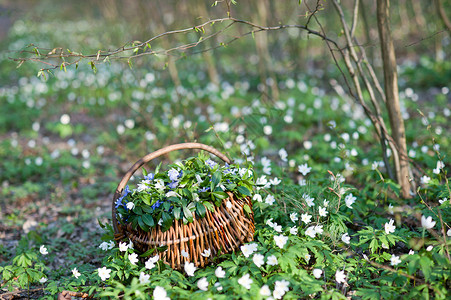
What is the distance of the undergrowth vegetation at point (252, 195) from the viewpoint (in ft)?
6.88

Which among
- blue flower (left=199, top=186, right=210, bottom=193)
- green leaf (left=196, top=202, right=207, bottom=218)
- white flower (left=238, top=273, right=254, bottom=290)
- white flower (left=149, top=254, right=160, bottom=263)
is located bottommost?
white flower (left=238, top=273, right=254, bottom=290)

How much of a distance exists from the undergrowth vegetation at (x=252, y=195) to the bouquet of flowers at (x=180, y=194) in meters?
0.23

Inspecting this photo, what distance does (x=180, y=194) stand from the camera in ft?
7.53

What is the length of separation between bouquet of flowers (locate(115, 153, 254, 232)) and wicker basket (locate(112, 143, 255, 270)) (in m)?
0.05

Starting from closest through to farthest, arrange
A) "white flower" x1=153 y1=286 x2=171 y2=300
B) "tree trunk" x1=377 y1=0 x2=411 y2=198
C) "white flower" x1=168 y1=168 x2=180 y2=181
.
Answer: "white flower" x1=153 y1=286 x2=171 y2=300 → "white flower" x1=168 y1=168 x2=180 y2=181 → "tree trunk" x1=377 y1=0 x2=411 y2=198

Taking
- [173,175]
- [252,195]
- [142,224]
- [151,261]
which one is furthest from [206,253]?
[252,195]

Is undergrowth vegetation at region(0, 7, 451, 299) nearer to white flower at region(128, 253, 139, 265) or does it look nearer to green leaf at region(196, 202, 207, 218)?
white flower at region(128, 253, 139, 265)

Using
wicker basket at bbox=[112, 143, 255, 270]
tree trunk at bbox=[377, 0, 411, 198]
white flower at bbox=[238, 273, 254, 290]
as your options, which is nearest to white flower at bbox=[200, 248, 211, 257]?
wicker basket at bbox=[112, 143, 255, 270]

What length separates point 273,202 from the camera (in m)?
2.84

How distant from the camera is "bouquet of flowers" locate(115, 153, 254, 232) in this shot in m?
2.18

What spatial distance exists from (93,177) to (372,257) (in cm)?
364

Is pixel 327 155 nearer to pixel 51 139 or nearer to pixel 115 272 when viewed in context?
pixel 115 272

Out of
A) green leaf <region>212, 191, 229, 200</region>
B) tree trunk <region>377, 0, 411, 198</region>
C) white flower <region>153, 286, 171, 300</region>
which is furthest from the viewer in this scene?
tree trunk <region>377, 0, 411, 198</region>

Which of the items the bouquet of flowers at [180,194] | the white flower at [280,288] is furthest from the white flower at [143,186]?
the white flower at [280,288]
